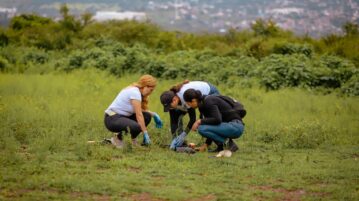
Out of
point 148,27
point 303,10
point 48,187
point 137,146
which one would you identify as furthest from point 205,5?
point 48,187

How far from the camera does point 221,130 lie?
35.4ft

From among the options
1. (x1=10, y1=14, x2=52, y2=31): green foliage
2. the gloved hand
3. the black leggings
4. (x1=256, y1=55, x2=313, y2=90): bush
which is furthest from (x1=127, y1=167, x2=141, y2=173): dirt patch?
(x1=10, y1=14, x2=52, y2=31): green foliage

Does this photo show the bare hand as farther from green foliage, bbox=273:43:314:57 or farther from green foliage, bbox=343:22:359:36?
green foliage, bbox=343:22:359:36

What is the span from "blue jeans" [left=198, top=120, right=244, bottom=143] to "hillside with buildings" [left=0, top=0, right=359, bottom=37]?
30.7m

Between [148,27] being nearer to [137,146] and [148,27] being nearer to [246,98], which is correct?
[246,98]

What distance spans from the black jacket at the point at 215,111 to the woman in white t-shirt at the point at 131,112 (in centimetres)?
106

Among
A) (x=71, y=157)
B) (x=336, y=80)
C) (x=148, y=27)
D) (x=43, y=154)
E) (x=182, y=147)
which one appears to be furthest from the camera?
(x=148, y=27)

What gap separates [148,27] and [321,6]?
18880 mm

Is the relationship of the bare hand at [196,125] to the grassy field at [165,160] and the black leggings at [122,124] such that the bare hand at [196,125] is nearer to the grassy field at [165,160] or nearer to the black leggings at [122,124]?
the grassy field at [165,160]

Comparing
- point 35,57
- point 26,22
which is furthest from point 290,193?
point 26,22

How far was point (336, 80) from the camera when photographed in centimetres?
2089

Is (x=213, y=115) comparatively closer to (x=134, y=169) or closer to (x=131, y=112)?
(x=131, y=112)

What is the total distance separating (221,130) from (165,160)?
1.14 m

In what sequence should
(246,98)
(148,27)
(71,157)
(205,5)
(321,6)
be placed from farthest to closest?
(205,5) → (321,6) → (148,27) → (246,98) → (71,157)
